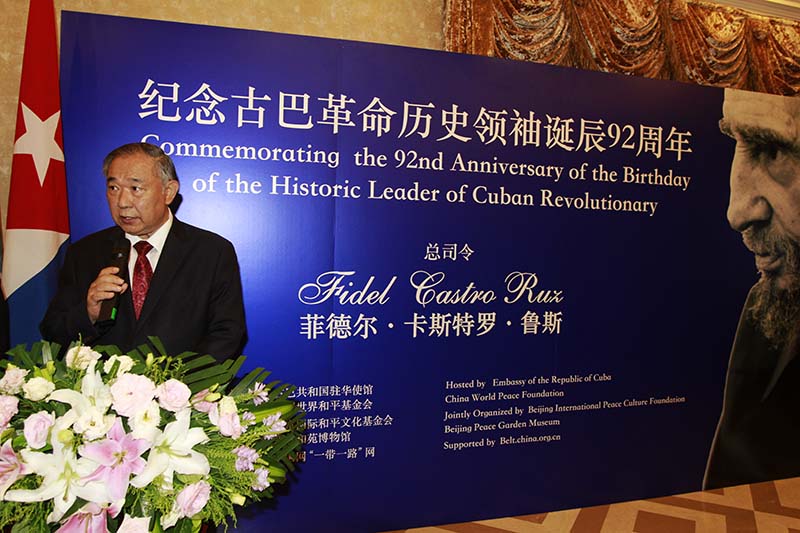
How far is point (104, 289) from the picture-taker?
74.3 inches

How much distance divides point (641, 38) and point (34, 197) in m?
3.80

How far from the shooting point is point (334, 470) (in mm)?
2865

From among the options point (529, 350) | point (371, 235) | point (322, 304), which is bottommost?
point (529, 350)

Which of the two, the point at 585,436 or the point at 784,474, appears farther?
the point at 784,474

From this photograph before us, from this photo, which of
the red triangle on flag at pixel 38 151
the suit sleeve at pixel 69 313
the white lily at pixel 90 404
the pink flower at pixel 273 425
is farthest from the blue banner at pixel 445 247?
the white lily at pixel 90 404

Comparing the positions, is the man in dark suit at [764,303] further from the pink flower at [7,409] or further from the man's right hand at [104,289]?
the pink flower at [7,409]

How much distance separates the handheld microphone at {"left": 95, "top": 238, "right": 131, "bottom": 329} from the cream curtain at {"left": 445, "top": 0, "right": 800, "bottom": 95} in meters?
2.55

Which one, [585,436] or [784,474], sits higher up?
[585,436]

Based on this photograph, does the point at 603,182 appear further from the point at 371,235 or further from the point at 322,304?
the point at 322,304

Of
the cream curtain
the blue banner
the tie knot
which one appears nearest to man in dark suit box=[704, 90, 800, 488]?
the blue banner

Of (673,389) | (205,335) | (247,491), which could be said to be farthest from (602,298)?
(247,491)

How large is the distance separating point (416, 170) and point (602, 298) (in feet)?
4.13

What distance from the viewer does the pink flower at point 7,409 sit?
915mm

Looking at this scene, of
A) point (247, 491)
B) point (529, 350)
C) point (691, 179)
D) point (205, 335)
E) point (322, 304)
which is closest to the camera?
point (247, 491)
